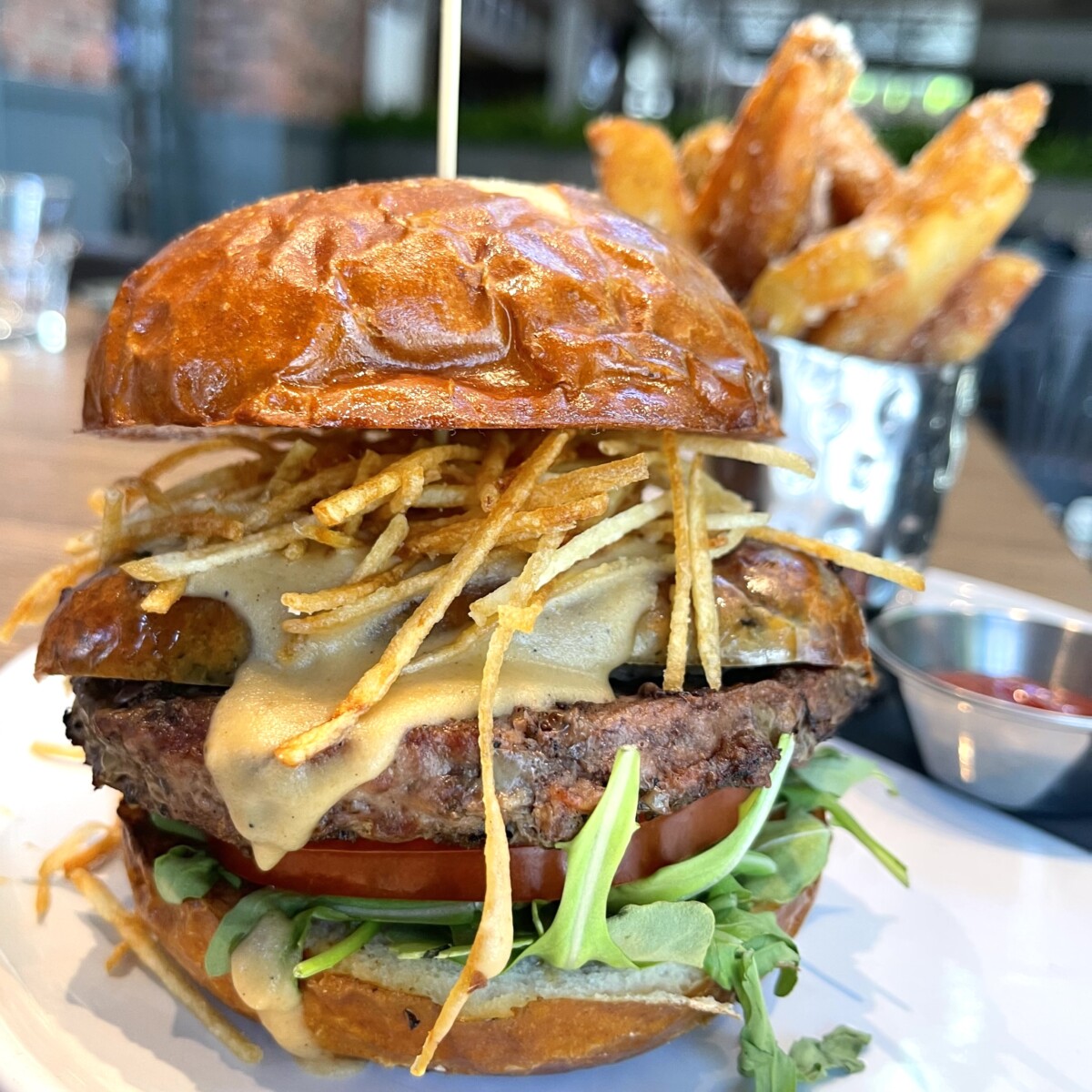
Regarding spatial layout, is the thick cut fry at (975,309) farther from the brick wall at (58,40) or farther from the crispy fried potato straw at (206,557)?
the brick wall at (58,40)

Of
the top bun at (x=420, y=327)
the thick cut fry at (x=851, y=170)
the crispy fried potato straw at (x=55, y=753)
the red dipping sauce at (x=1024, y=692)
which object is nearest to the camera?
the top bun at (x=420, y=327)

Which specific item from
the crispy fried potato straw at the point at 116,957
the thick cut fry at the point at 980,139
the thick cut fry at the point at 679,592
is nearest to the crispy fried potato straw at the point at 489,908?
the thick cut fry at the point at 679,592


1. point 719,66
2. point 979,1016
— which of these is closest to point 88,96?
point 979,1016

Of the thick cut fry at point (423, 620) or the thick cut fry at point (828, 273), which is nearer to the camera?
the thick cut fry at point (423, 620)

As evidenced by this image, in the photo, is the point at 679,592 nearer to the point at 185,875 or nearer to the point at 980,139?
the point at 185,875

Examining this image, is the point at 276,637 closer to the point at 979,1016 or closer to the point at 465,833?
the point at 465,833

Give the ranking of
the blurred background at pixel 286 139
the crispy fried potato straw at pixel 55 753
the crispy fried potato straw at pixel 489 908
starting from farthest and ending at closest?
the blurred background at pixel 286 139
the crispy fried potato straw at pixel 55 753
the crispy fried potato straw at pixel 489 908

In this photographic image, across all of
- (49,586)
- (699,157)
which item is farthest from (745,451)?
(699,157)
